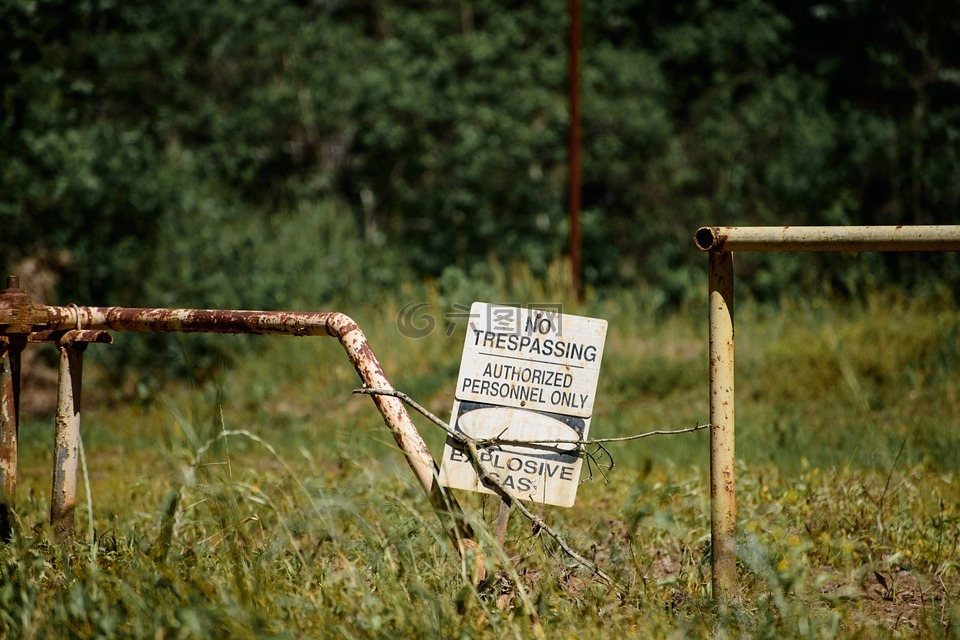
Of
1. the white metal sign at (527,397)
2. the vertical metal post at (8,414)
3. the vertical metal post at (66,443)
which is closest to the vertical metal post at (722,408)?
the white metal sign at (527,397)

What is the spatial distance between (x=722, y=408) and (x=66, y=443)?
2056 mm

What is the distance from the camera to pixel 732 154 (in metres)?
13.4

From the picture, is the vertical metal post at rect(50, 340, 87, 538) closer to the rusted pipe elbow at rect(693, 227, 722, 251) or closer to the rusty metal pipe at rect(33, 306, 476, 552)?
the rusty metal pipe at rect(33, 306, 476, 552)

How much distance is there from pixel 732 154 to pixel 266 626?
12.6 m

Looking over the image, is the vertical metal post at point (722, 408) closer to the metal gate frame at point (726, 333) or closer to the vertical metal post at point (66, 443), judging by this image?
the metal gate frame at point (726, 333)

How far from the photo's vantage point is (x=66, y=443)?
280cm

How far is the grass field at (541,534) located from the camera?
211cm

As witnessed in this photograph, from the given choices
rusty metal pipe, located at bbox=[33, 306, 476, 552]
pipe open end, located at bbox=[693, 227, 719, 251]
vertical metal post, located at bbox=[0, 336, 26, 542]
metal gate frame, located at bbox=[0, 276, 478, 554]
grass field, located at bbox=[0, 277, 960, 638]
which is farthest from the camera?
vertical metal post, located at bbox=[0, 336, 26, 542]

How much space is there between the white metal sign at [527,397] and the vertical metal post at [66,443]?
51.0 inches

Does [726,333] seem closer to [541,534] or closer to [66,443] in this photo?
[541,534]

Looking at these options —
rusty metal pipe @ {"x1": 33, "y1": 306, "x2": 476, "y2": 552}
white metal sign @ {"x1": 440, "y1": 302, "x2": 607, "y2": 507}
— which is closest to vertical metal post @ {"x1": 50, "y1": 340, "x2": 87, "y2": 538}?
rusty metal pipe @ {"x1": 33, "y1": 306, "x2": 476, "y2": 552}

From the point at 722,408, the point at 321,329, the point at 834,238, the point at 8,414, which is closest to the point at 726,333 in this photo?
the point at 722,408

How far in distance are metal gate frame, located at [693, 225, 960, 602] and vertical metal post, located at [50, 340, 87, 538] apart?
6.48 ft

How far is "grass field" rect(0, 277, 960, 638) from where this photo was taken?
211cm
